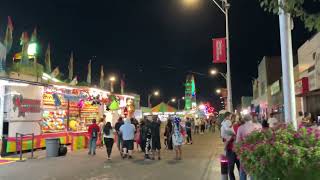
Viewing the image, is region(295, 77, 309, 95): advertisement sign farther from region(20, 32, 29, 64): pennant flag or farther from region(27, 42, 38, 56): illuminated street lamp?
region(27, 42, 38, 56): illuminated street lamp

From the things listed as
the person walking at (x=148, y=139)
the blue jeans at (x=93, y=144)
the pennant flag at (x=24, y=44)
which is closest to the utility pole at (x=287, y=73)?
the person walking at (x=148, y=139)

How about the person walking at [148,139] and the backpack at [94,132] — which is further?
the backpack at [94,132]

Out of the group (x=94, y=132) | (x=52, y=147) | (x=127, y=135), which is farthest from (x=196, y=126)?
(x=52, y=147)

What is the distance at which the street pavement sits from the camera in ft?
41.1

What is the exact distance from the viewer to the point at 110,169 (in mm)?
14211

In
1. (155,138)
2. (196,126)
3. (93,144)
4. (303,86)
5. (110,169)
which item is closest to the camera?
(110,169)

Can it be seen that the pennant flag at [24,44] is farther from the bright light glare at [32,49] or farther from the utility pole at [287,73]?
the utility pole at [287,73]

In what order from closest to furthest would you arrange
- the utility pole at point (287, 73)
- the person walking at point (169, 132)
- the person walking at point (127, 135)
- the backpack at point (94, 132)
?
the utility pole at point (287, 73) < the person walking at point (127, 135) < the person walking at point (169, 132) < the backpack at point (94, 132)

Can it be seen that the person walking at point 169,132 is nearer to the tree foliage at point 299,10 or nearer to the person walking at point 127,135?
the person walking at point 127,135

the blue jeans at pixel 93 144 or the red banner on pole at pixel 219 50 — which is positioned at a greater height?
the red banner on pole at pixel 219 50

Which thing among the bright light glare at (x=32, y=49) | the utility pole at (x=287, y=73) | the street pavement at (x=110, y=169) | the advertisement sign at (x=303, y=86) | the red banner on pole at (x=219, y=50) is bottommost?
the street pavement at (x=110, y=169)

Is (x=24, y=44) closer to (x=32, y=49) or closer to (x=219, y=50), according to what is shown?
(x=32, y=49)

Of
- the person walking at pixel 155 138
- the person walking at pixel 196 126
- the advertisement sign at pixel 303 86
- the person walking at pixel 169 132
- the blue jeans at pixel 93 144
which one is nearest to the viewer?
the person walking at pixel 155 138

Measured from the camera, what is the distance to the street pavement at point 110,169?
41.1ft
